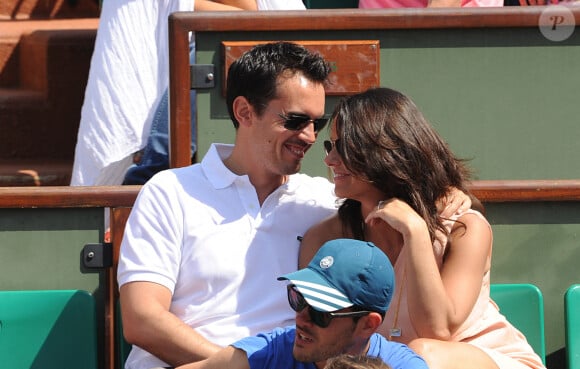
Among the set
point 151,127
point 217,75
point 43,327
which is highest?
point 217,75

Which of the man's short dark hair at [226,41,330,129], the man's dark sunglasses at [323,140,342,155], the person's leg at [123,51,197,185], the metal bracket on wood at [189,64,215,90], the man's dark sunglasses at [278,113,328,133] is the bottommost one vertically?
the person's leg at [123,51,197,185]

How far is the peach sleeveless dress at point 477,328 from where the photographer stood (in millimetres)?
3447

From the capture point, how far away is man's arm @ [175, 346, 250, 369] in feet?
10.3

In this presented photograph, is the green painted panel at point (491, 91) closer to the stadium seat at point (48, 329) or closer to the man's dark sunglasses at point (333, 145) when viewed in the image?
the man's dark sunglasses at point (333, 145)

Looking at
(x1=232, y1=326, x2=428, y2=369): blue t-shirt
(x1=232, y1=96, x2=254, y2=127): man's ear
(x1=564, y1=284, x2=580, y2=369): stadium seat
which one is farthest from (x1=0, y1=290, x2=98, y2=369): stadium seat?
(x1=564, y1=284, x2=580, y2=369): stadium seat

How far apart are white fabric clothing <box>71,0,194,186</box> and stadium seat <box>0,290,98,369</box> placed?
35.6 inches

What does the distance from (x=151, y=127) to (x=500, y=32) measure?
1.40 metres

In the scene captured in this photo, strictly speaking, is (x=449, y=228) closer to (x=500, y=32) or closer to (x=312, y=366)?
(x=312, y=366)

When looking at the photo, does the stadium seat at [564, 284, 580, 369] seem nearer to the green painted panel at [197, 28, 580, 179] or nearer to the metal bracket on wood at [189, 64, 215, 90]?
the green painted panel at [197, 28, 580, 179]

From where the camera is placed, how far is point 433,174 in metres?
3.55

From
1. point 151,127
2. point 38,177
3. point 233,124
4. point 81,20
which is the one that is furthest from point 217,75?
point 81,20

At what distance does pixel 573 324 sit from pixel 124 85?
195 centimetres

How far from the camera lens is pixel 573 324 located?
391 centimetres

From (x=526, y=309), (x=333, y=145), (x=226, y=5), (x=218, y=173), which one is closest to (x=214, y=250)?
(x=218, y=173)
